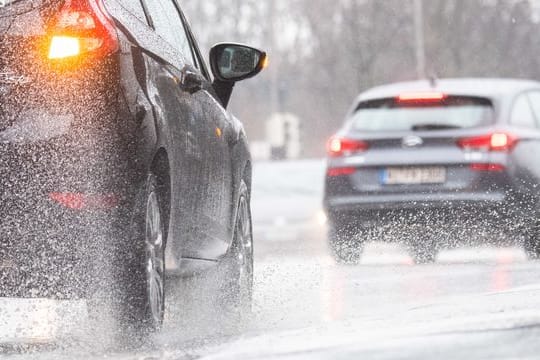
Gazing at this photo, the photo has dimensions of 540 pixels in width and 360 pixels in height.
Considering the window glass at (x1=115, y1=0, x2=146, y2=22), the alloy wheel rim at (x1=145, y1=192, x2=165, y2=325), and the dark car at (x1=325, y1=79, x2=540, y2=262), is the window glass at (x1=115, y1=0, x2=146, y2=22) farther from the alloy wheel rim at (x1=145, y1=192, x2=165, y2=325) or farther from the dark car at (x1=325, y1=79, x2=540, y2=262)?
the dark car at (x1=325, y1=79, x2=540, y2=262)

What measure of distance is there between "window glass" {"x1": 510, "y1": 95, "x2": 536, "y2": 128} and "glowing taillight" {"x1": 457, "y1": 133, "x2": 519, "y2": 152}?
1.07ft

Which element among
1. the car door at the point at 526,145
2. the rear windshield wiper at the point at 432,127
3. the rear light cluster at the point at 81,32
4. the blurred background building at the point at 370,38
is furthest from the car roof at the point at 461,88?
the blurred background building at the point at 370,38

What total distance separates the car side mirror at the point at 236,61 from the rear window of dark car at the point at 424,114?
16.6ft

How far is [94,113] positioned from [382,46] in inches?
2228

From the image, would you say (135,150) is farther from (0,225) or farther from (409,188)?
(409,188)

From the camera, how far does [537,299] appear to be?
704cm

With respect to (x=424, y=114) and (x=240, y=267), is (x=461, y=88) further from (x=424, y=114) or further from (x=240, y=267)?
(x=240, y=267)

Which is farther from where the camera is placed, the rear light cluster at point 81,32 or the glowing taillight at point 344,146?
the glowing taillight at point 344,146

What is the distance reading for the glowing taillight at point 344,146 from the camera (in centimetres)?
1283

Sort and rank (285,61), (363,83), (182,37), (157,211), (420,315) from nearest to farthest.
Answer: (157,211) → (420,315) → (182,37) → (363,83) → (285,61)

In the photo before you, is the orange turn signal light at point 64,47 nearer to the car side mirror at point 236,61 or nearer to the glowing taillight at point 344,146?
the car side mirror at point 236,61

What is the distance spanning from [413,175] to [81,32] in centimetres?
693

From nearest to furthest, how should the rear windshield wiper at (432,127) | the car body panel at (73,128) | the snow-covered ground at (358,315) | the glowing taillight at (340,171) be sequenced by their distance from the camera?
1. the snow-covered ground at (358,315)
2. the car body panel at (73,128)
3. the rear windshield wiper at (432,127)
4. the glowing taillight at (340,171)

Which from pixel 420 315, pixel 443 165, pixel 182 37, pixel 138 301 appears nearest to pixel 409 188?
pixel 443 165
